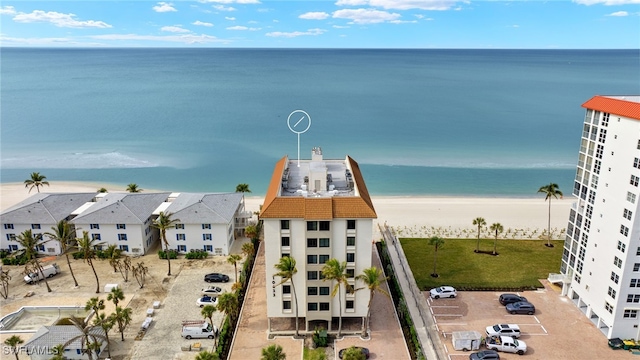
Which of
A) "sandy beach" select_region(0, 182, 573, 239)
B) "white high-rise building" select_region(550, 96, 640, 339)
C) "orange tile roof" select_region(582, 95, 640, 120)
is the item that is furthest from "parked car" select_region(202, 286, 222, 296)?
"orange tile roof" select_region(582, 95, 640, 120)

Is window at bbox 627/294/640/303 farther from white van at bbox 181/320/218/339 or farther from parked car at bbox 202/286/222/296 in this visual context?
parked car at bbox 202/286/222/296

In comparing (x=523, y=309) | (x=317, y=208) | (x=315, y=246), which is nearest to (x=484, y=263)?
(x=523, y=309)

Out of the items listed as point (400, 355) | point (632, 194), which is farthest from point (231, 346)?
point (632, 194)

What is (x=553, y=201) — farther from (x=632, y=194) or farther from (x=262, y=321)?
(x=262, y=321)

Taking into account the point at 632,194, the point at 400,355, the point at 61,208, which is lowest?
the point at 400,355

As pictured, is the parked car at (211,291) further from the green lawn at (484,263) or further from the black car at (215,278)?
the green lawn at (484,263)

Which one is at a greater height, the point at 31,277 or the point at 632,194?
the point at 632,194
